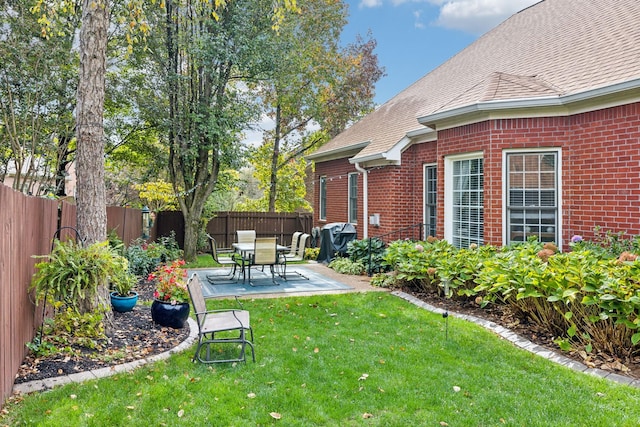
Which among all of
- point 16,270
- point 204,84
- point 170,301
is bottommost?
point 170,301

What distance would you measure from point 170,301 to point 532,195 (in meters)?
6.09

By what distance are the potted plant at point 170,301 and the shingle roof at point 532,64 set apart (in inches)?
226

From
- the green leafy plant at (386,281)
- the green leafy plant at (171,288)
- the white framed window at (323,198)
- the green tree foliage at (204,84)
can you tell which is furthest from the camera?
the white framed window at (323,198)

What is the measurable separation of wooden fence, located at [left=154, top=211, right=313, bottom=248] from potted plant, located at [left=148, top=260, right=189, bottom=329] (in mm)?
10561

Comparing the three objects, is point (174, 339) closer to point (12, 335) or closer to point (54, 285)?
point (54, 285)

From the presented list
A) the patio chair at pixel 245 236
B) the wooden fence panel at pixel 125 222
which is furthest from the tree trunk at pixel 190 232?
the patio chair at pixel 245 236

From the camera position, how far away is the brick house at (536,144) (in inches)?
264

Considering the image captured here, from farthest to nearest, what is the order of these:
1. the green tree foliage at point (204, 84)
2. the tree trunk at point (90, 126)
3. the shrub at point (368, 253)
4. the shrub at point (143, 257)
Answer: the green tree foliage at point (204, 84) → the shrub at point (368, 253) → the shrub at point (143, 257) → the tree trunk at point (90, 126)

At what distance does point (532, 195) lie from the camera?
298 inches

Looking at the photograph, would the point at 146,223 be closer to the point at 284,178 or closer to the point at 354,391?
the point at 354,391

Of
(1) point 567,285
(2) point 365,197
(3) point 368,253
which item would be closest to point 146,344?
(1) point 567,285

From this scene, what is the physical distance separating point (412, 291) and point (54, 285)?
5.88 meters

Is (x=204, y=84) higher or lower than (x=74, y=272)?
higher

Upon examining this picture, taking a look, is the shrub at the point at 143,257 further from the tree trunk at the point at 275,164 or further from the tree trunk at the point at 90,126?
the tree trunk at the point at 275,164
